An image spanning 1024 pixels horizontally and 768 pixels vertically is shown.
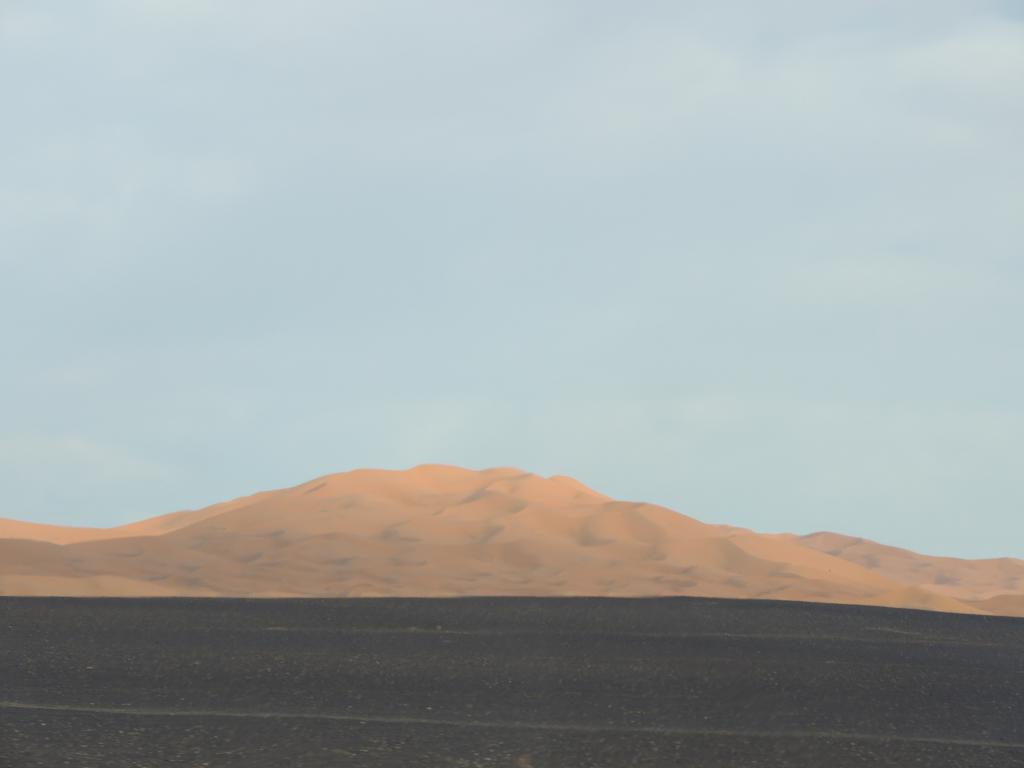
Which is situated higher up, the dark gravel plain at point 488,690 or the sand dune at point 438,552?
the sand dune at point 438,552

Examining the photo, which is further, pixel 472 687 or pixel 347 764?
pixel 472 687

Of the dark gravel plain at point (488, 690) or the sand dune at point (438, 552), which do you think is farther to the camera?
the sand dune at point (438, 552)

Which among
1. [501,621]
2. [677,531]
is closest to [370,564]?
[677,531]

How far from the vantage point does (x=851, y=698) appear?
44.1 feet

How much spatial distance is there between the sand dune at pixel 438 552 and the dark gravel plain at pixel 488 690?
43.6ft

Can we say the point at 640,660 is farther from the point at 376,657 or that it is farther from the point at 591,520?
the point at 591,520

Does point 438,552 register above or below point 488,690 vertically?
above

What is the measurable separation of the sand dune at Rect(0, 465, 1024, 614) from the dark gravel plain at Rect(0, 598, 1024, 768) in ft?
43.6

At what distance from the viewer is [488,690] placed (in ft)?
43.7

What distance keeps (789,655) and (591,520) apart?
29745 mm

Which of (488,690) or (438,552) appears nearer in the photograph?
(488,690)

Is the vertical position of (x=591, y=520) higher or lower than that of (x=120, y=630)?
higher

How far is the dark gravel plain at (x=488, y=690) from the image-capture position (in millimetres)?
10234

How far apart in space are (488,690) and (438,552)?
89.4 ft
